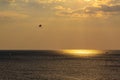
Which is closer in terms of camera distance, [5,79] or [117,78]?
[5,79]

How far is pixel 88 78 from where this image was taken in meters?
68.7

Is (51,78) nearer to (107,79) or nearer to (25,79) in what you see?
(25,79)

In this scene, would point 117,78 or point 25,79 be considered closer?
point 25,79

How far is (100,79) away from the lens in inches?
2682

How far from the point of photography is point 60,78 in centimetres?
6812

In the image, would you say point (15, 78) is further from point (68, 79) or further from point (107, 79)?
point (107, 79)

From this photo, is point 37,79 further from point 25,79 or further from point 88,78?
point 88,78

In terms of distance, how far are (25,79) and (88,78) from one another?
1118 centimetres

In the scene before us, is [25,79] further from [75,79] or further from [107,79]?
[107,79]

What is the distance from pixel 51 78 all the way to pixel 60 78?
159 cm

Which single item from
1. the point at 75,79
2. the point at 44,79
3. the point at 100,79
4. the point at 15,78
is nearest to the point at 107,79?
the point at 100,79

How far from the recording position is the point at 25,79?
6531cm

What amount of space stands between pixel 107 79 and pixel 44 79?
11.3m

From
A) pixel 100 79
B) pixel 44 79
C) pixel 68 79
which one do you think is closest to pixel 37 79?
pixel 44 79
